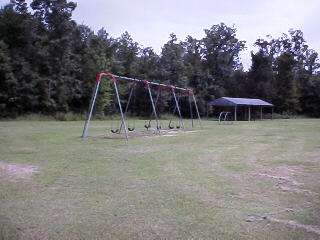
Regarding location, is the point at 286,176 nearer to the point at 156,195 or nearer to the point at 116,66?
the point at 156,195

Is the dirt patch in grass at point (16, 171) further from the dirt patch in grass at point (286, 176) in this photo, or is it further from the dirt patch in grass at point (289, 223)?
the dirt patch in grass at point (286, 176)

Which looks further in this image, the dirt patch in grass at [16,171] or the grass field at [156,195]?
the dirt patch in grass at [16,171]

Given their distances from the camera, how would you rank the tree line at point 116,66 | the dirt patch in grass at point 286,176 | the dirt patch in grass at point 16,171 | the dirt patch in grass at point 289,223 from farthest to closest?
the tree line at point 116,66 < the dirt patch in grass at point 16,171 < the dirt patch in grass at point 286,176 < the dirt patch in grass at point 289,223

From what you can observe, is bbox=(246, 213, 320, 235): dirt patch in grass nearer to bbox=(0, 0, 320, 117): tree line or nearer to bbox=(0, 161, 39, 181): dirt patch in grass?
bbox=(0, 161, 39, 181): dirt patch in grass

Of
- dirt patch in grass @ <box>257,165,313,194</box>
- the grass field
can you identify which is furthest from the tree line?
dirt patch in grass @ <box>257,165,313,194</box>

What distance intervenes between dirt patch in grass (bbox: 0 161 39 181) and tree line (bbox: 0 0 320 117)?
90.0ft

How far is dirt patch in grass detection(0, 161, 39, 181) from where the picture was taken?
27.9ft

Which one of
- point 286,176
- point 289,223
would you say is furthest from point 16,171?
point 289,223

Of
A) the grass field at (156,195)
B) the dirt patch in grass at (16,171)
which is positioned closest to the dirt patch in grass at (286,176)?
the grass field at (156,195)

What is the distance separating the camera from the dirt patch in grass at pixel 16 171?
850 centimetres

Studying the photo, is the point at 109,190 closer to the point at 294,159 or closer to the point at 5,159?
the point at 5,159

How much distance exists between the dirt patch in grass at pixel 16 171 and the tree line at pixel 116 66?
2744 centimetres

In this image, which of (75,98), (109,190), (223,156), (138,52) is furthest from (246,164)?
(138,52)

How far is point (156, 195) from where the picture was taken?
7125 millimetres
